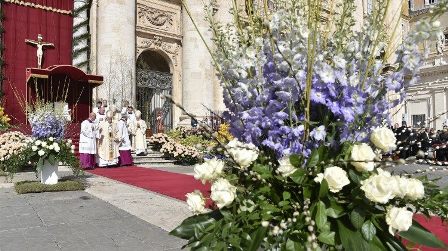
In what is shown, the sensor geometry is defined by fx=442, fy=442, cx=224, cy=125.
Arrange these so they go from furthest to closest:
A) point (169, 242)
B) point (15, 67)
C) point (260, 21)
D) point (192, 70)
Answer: point (192, 70), point (15, 67), point (169, 242), point (260, 21)

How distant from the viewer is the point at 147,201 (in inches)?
262

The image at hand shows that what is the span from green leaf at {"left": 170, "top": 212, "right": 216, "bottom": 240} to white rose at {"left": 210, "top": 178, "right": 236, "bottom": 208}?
153 millimetres

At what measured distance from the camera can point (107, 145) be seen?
13.2m

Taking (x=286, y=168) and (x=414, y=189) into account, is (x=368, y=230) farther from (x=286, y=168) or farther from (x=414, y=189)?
(x=286, y=168)

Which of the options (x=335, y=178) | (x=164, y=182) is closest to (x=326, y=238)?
(x=335, y=178)

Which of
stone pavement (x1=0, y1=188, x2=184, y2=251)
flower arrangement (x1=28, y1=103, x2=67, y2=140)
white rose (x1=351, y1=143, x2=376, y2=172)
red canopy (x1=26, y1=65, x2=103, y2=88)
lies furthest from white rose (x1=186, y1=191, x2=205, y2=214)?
red canopy (x1=26, y1=65, x2=103, y2=88)

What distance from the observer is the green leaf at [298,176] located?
1.60 metres

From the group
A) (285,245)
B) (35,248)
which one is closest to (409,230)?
(285,245)

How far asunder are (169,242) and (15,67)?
13.5 metres

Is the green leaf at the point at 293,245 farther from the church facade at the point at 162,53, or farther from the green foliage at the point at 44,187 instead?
the church facade at the point at 162,53

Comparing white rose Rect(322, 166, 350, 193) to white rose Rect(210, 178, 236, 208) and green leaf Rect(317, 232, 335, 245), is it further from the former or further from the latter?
white rose Rect(210, 178, 236, 208)

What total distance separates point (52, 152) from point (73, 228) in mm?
3493

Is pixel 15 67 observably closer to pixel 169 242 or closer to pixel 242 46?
pixel 169 242

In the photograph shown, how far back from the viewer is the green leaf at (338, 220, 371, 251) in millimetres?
1474
